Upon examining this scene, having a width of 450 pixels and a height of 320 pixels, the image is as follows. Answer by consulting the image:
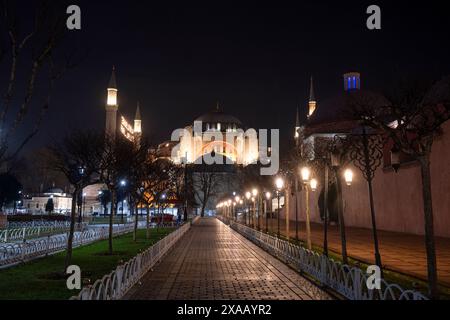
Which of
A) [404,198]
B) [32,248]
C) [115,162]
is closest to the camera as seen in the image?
[32,248]

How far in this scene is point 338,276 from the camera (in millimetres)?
9875

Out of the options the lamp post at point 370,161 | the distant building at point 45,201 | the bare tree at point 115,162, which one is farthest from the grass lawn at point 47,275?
the distant building at point 45,201

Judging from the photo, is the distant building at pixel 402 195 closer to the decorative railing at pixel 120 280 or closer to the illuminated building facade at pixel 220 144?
the decorative railing at pixel 120 280

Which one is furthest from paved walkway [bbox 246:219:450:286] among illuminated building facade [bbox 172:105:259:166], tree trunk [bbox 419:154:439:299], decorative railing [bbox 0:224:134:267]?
illuminated building facade [bbox 172:105:259:166]

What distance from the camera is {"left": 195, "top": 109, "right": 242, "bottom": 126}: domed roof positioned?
413ft

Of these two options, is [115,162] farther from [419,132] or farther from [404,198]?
[404,198]

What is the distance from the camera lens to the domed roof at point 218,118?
413ft

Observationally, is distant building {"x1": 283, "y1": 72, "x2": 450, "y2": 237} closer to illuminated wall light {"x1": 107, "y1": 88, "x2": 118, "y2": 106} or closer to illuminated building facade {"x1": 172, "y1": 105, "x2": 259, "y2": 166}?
illuminated wall light {"x1": 107, "y1": 88, "x2": 118, "y2": 106}

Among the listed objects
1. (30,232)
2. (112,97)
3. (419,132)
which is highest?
(112,97)

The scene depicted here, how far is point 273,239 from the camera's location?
19.2 m

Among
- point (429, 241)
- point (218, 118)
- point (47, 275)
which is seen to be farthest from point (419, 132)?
point (218, 118)

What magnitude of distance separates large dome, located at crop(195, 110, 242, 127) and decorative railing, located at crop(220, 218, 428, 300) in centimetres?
10890
